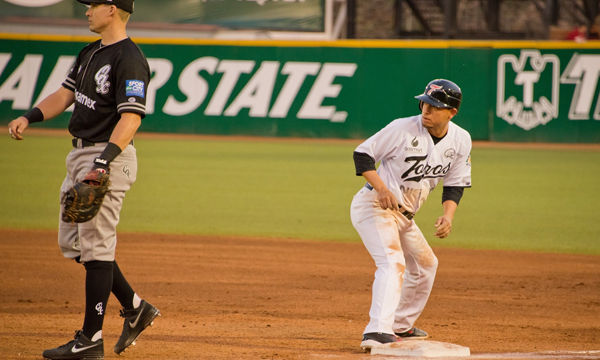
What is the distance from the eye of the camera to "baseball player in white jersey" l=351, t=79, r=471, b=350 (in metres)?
4.21

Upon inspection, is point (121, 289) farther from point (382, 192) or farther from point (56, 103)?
point (382, 192)

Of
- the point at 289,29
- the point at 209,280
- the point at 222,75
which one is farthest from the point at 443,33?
the point at 209,280

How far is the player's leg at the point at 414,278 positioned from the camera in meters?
4.50

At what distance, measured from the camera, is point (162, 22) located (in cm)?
2275

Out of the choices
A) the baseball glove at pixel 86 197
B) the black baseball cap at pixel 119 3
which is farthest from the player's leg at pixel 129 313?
the black baseball cap at pixel 119 3

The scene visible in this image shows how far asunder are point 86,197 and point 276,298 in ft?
8.08

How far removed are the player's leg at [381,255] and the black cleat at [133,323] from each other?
1221mm

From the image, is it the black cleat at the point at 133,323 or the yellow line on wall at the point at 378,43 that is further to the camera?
the yellow line on wall at the point at 378,43

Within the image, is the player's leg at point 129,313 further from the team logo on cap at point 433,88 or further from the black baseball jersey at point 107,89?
the team logo on cap at point 433,88

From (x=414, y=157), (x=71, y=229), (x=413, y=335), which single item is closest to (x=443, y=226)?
(x=414, y=157)

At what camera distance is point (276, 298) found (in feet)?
19.0

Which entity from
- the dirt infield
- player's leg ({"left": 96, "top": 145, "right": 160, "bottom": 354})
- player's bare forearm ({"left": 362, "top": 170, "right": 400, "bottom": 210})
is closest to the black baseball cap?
player's leg ({"left": 96, "top": 145, "right": 160, "bottom": 354})

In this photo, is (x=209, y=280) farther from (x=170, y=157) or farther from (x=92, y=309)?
(x=170, y=157)

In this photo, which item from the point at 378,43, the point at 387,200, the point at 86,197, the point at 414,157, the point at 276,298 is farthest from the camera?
the point at 378,43
